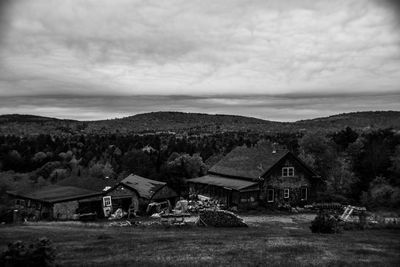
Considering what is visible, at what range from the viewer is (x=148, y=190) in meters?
47.4

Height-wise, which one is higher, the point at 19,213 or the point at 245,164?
the point at 245,164

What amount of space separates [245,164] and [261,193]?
5.83 m

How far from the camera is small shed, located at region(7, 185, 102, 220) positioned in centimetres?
4112

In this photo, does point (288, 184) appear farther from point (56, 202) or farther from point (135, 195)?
point (56, 202)

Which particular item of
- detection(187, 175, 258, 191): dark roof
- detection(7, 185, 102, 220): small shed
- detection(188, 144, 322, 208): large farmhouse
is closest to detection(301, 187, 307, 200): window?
detection(188, 144, 322, 208): large farmhouse

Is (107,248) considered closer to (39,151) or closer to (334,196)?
(334,196)

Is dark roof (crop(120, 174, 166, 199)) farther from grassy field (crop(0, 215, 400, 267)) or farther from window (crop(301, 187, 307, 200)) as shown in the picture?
grassy field (crop(0, 215, 400, 267))

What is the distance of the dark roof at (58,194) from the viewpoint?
41.9m

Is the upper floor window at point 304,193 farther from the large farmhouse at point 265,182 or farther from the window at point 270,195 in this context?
the window at point 270,195

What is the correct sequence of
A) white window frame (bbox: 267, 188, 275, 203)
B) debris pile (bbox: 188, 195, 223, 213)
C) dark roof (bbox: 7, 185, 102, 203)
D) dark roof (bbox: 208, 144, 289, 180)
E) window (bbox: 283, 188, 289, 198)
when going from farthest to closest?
window (bbox: 283, 188, 289, 198), dark roof (bbox: 208, 144, 289, 180), white window frame (bbox: 267, 188, 275, 203), debris pile (bbox: 188, 195, 223, 213), dark roof (bbox: 7, 185, 102, 203)

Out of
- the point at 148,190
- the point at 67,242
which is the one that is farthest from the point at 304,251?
the point at 148,190

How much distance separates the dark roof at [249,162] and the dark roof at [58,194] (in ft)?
56.3

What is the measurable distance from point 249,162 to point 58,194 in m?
23.5

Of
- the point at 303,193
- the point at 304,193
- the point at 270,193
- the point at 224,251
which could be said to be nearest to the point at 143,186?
the point at 270,193
